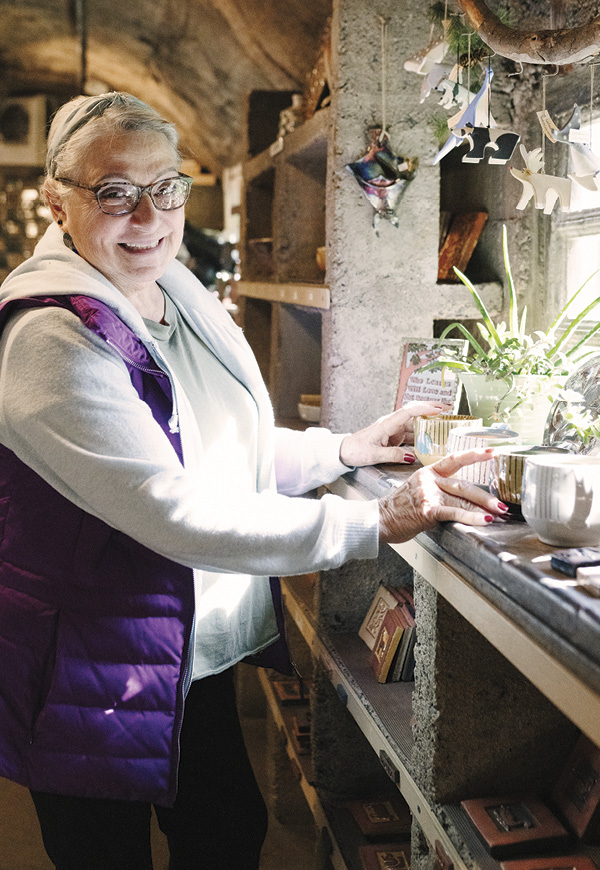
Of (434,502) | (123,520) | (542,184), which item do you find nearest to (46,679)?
(123,520)

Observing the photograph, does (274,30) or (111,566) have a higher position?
(274,30)

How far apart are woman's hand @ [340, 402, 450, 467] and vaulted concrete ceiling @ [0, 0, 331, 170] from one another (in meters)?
2.90

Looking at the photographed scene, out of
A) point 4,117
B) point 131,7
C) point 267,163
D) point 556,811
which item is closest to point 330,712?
point 556,811

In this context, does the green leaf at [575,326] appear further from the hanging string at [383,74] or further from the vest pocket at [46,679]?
the vest pocket at [46,679]

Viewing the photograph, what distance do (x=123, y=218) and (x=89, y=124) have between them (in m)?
0.18

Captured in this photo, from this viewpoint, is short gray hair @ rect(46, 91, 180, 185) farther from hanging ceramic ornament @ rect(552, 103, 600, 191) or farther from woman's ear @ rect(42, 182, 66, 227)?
hanging ceramic ornament @ rect(552, 103, 600, 191)

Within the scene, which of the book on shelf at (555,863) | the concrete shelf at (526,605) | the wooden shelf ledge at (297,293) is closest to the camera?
the concrete shelf at (526,605)

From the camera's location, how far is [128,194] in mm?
1609

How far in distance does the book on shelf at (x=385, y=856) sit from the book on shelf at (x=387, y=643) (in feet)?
1.34

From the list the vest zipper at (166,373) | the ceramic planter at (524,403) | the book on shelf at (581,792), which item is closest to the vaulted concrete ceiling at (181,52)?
the ceramic planter at (524,403)

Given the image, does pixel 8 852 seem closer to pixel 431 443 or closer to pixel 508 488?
pixel 431 443

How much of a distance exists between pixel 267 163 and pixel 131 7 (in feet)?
11.0

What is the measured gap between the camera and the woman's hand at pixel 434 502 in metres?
1.36

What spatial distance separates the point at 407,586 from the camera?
238cm
